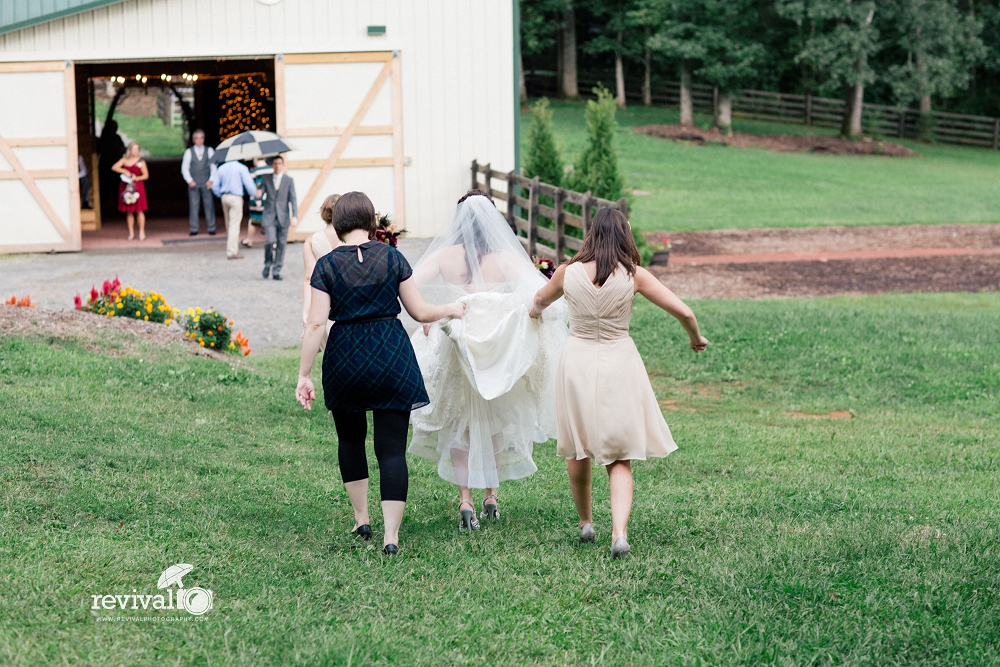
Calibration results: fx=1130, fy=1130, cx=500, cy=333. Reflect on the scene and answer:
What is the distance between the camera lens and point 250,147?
49.4 feet

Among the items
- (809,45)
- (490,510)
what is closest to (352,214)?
(490,510)

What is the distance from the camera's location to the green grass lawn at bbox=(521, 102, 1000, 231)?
25.1 metres

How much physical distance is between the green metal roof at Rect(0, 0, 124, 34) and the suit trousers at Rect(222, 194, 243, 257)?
3321mm

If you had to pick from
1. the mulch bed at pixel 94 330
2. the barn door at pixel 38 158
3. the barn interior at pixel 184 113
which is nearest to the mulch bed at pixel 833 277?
the barn interior at pixel 184 113

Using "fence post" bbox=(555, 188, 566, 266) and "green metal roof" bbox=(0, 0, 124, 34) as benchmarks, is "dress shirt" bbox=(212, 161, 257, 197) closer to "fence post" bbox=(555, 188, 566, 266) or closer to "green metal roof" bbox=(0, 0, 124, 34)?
"green metal roof" bbox=(0, 0, 124, 34)

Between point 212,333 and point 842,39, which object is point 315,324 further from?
point 842,39

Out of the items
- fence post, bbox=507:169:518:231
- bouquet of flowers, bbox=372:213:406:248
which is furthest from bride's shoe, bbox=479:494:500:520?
fence post, bbox=507:169:518:231

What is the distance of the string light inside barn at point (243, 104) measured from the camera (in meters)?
23.0

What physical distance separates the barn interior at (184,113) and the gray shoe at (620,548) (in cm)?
1389

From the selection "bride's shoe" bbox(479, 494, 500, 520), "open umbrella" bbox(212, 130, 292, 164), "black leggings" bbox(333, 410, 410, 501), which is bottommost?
"bride's shoe" bbox(479, 494, 500, 520)

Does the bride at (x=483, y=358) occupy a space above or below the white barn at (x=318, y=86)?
below

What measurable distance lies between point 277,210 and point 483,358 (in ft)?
31.3

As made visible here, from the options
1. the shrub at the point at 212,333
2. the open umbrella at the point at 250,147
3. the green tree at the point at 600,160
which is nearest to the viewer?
the shrub at the point at 212,333

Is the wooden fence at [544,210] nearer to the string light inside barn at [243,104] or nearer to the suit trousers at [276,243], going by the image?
the suit trousers at [276,243]
